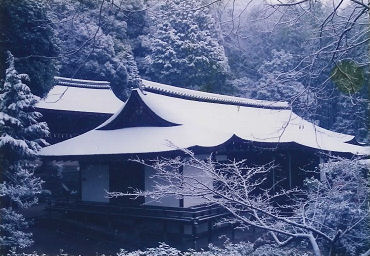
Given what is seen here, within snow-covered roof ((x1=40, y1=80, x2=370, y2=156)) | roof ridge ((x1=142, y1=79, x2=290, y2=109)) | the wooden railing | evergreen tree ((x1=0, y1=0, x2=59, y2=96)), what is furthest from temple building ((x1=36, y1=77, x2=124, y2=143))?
the wooden railing

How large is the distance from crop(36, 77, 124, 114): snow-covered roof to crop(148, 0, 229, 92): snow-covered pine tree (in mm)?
5693

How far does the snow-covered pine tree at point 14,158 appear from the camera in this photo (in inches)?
314

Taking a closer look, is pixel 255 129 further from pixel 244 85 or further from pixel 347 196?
pixel 244 85

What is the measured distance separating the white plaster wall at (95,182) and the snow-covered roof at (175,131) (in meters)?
0.80

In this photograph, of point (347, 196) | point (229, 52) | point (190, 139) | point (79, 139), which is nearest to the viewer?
point (347, 196)

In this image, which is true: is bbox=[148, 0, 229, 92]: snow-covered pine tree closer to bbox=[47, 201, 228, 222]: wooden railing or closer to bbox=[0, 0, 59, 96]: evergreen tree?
bbox=[0, 0, 59, 96]: evergreen tree

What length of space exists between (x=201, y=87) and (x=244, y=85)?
3.39 metres

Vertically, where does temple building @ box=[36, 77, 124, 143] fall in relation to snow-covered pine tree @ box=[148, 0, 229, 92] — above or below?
below

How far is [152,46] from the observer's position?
24469mm

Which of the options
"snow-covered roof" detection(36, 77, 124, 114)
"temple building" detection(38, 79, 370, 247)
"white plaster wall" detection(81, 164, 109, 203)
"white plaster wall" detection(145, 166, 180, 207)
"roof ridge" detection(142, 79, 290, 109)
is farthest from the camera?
"snow-covered roof" detection(36, 77, 124, 114)

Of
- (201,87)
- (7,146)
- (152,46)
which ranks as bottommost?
(7,146)

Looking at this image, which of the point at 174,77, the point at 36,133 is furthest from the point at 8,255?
the point at 174,77

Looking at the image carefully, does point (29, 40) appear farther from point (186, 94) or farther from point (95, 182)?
point (186, 94)

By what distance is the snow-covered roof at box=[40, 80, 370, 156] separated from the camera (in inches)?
392
